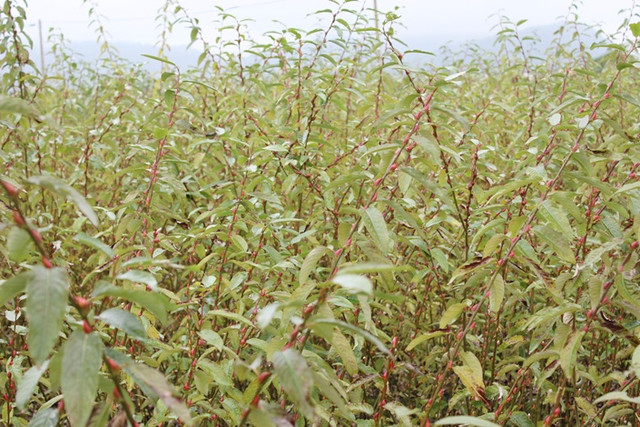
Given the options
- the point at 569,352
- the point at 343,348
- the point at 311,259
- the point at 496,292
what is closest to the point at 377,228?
the point at 311,259

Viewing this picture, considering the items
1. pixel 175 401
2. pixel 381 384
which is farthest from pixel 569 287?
pixel 175 401

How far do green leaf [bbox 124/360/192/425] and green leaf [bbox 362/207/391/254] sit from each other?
55 centimetres

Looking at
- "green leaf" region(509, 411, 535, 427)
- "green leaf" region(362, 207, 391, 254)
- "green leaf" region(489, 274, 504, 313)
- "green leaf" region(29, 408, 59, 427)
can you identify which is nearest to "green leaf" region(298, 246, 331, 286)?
"green leaf" region(362, 207, 391, 254)

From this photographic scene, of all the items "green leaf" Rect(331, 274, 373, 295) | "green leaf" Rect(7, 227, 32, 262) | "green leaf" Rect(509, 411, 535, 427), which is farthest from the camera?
"green leaf" Rect(509, 411, 535, 427)

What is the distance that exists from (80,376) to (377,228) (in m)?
0.67

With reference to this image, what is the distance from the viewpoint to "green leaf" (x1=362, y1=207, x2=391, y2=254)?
3.94 ft

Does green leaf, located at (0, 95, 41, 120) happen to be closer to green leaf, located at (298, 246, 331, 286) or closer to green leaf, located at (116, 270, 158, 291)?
green leaf, located at (116, 270, 158, 291)

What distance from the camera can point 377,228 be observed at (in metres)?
1.20

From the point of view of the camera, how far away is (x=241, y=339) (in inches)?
62.5

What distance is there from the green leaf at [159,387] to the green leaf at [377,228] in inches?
21.5

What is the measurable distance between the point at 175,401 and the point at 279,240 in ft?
3.85

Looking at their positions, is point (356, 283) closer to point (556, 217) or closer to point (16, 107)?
point (16, 107)

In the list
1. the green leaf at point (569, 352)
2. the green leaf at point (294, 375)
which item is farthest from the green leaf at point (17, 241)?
the green leaf at point (569, 352)

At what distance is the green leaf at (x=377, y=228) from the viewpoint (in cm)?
120
